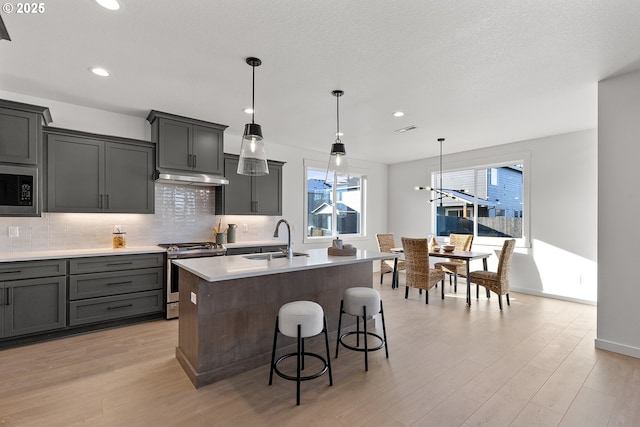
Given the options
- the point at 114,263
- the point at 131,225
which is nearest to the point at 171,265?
the point at 114,263

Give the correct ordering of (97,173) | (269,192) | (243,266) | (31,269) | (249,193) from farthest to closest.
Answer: (269,192)
(249,193)
(97,173)
(31,269)
(243,266)

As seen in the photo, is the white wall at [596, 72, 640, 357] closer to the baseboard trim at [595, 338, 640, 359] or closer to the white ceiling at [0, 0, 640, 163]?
the baseboard trim at [595, 338, 640, 359]

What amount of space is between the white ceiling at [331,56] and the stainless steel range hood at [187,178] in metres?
0.77

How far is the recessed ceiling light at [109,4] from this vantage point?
1926 mm

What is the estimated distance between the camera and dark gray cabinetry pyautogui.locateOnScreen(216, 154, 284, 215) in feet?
15.4

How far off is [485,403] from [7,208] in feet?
15.0

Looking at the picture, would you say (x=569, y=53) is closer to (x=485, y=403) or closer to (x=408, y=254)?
(x=485, y=403)

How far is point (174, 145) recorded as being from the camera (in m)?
4.04

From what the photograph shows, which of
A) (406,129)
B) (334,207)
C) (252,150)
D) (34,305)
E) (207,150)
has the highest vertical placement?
(406,129)

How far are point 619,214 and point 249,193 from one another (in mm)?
4459

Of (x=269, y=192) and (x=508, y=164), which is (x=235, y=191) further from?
(x=508, y=164)

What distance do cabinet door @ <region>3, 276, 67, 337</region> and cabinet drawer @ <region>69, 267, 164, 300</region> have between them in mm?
116

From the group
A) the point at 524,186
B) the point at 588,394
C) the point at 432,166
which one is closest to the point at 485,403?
the point at 588,394

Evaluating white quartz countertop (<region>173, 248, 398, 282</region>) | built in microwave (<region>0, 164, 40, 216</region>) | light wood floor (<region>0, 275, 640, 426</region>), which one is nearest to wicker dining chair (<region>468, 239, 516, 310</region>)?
light wood floor (<region>0, 275, 640, 426</region>)
